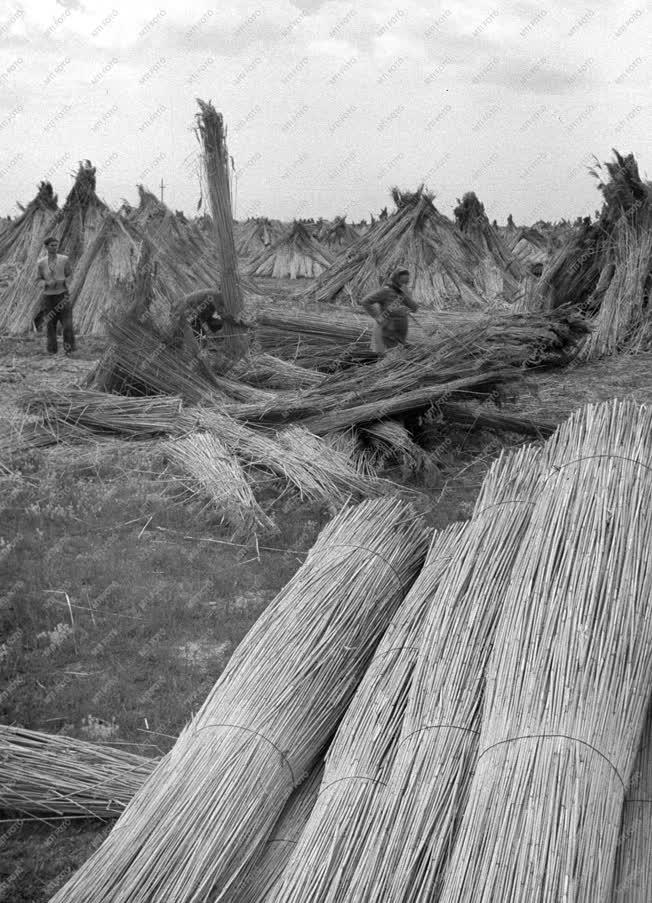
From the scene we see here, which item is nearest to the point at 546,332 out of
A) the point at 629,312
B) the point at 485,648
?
the point at 629,312

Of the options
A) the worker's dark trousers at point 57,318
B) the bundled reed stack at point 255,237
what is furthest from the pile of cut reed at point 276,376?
the bundled reed stack at point 255,237

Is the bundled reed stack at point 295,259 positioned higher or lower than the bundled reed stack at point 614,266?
higher

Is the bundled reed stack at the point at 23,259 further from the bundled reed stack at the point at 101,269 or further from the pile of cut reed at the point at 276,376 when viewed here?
the pile of cut reed at the point at 276,376

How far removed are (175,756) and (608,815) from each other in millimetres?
1213

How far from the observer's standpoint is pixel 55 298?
1085 cm

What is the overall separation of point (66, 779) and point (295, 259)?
20.8 meters

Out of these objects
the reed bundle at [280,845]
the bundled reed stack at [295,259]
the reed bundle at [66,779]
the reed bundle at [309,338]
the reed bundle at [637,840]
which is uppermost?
the bundled reed stack at [295,259]

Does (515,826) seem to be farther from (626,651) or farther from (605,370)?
(605,370)

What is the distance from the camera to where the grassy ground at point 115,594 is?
11.2ft

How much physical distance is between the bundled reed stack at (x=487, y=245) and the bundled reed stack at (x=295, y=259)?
4.18 meters

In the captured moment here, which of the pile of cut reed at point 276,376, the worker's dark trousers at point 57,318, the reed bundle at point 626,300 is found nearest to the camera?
the pile of cut reed at point 276,376

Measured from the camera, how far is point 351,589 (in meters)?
3.09

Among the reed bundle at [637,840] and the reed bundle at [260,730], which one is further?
the reed bundle at [260,730]

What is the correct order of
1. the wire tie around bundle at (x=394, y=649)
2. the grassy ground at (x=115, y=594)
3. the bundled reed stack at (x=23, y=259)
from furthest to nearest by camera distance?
the bundled reed stack at (x=23, y=259) < the grassy ground at (x=115, y=594) < the wire tie around bundle at (x=394, y=649)
